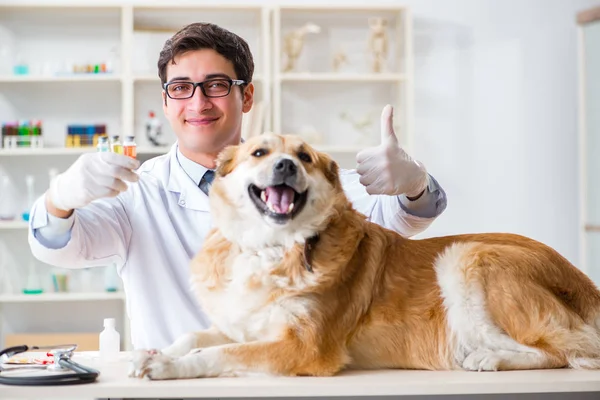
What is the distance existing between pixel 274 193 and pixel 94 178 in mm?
389

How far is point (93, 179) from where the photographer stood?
1.55 meters

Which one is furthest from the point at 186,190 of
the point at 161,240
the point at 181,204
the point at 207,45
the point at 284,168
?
the point at 284,168

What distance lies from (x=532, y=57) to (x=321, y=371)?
4.18 metres

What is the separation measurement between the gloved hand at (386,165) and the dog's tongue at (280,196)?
247 mm

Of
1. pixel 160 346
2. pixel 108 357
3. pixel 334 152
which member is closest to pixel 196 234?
pixel 160 346

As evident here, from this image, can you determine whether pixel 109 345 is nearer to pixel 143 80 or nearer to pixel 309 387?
pixel 309 387

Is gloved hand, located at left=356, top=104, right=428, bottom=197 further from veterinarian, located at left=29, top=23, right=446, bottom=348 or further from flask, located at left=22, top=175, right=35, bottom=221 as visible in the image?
flask, located at left=22, top=175, right=35, bottom=221

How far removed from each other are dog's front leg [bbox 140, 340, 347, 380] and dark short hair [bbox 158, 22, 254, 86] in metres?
0.98

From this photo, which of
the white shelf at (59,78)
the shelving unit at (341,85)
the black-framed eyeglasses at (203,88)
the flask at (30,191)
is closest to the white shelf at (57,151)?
the flask at (30,191)

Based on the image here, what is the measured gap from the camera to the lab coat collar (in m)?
2.06

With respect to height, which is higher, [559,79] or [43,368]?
[559,79]

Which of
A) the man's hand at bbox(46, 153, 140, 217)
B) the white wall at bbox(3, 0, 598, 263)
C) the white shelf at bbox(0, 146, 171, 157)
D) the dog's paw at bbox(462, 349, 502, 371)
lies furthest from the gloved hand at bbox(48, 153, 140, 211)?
the white wall at bbox(3, 0, 598, 263)

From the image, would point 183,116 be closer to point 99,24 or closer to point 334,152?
point 334,152

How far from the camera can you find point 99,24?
4.74 meters
